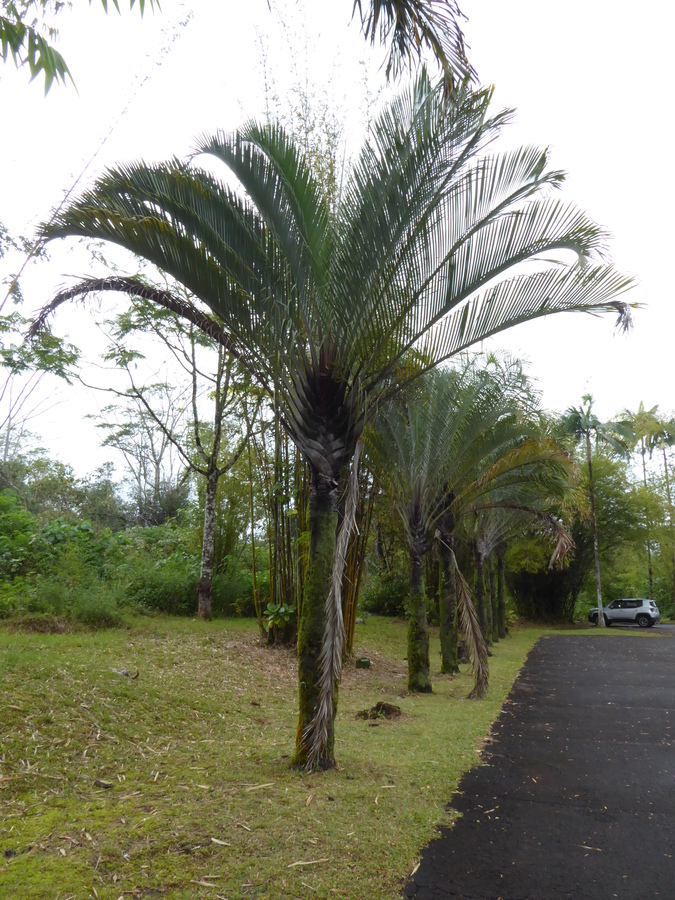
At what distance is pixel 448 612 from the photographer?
416 inches

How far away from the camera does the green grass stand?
3.03 metres

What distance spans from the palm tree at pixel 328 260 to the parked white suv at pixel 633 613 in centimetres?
2605

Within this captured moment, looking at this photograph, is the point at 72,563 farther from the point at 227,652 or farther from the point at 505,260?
the point at 505,260

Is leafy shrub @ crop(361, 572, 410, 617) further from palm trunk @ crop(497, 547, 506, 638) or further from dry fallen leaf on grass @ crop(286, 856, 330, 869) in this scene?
dry fallen leaf on grass @ crop(286, 856, 330, 869)

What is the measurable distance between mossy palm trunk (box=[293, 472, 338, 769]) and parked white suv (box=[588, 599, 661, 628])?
26150 mm

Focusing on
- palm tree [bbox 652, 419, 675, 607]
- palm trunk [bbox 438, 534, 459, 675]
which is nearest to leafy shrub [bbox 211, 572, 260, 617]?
palm trunk [bbox 438, 534, 459, 675]

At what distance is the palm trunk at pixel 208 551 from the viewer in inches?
446

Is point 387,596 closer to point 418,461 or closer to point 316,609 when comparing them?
point 418,461

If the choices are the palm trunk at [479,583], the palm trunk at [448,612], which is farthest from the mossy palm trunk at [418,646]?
the palm trunk at [479,583]

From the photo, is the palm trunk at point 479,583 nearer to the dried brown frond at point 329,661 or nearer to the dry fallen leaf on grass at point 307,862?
the dried brown frond at point 329,661

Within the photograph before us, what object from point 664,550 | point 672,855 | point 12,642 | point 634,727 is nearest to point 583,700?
point 634,727

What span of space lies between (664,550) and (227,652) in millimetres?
30154

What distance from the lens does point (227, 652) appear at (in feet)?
29.7

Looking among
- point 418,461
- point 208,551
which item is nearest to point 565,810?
point 418,461
